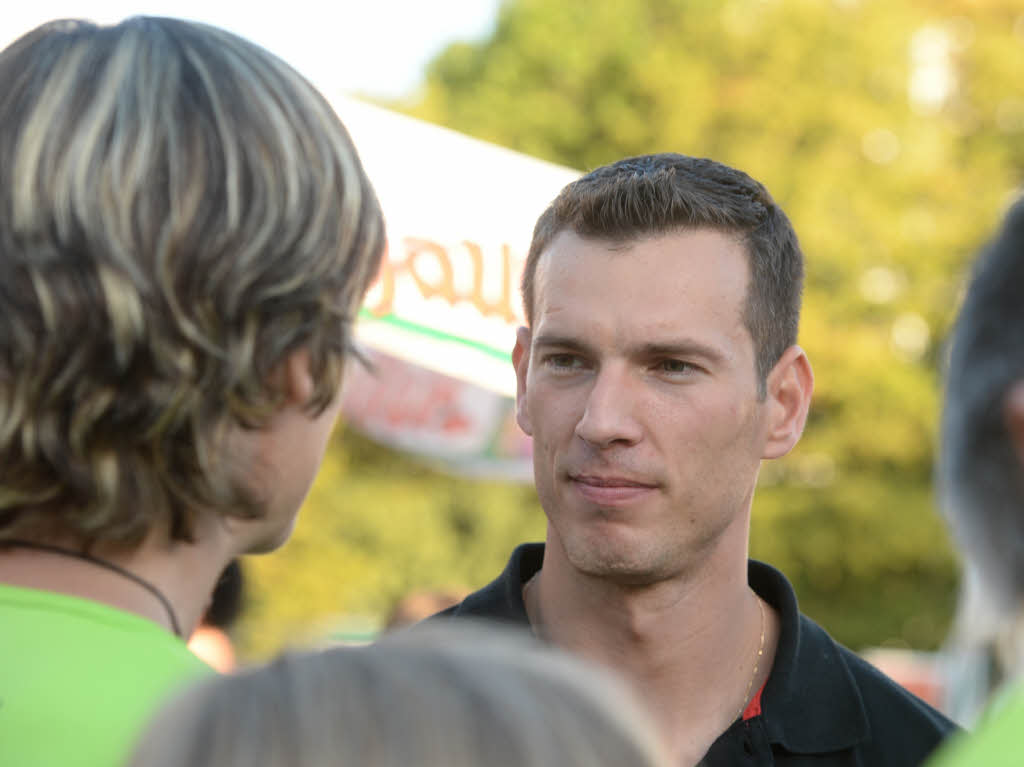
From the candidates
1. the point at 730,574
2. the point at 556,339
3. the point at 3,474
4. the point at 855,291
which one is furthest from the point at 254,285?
the point at 855,291

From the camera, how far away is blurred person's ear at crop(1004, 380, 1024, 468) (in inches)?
56.1

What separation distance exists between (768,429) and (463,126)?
19708 millimetres

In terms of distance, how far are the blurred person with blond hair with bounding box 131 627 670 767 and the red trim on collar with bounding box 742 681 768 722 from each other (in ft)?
5.53

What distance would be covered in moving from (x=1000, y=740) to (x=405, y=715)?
56cm

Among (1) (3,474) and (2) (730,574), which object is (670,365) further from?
(1) (3,474)

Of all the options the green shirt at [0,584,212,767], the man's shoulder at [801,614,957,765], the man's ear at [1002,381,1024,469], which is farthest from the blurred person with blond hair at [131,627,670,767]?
the man's shoulder at [801,614,957,765]

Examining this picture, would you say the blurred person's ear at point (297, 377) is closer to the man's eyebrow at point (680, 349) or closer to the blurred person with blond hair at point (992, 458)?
the blurred person with blond hair at point (992, 458)

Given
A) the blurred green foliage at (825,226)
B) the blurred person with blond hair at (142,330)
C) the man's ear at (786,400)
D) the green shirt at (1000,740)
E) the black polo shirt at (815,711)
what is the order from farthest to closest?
the blurred green foliage at (825,226) < the man's ear at (786,400) < the black polo shirt at (815,711) < the blurred person with blond hair at (142,330) < the green shirt at (1000,740)

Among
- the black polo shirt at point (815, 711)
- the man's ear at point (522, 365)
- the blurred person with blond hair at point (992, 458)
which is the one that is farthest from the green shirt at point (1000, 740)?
the man's ear at point (522, 365)

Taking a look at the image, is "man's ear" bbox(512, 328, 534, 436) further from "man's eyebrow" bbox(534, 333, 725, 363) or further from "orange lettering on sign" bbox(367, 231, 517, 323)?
"orange lettering on sign" bbox(367, 231, 517, 323)

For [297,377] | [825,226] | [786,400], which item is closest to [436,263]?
[786,400]

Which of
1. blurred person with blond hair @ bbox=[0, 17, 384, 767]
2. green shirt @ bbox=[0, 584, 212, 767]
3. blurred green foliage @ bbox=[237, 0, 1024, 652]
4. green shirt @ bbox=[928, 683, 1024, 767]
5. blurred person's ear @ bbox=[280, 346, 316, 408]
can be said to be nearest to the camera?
green shirt @ bbox=[928, 683, 1024, 767]

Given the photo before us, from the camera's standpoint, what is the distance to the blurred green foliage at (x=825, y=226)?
64.2 ft

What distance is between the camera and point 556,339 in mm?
2961
